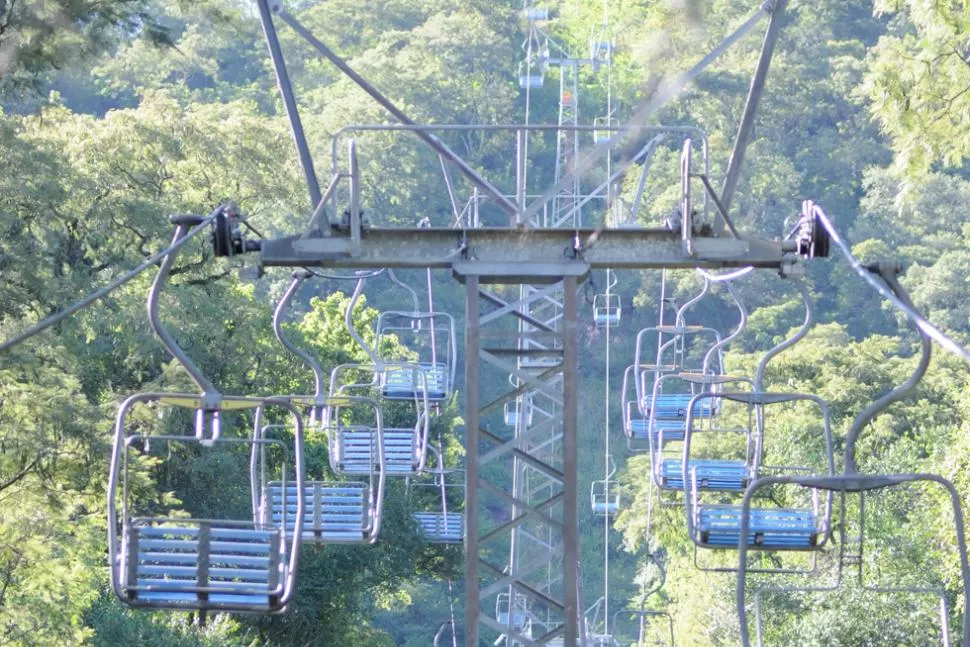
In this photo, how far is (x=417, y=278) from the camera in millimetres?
53750

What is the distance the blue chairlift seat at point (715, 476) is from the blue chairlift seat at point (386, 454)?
171cm

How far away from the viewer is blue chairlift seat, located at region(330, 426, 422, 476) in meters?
14.0

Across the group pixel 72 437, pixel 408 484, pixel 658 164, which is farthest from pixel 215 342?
pixel 658 164

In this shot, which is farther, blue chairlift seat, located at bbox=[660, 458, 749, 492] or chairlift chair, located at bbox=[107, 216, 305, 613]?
blue chairlift seat, located at bbox=[660, 458, 749, 492]

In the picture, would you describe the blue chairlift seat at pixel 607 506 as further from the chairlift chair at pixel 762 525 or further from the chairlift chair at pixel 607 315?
the chairlift chair at pixel 762 525

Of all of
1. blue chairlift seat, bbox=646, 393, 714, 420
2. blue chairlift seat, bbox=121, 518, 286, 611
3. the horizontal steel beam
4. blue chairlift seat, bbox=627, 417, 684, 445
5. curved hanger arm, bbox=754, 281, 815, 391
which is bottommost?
blue chairlift seat, bbox=121, 518, 286, 611

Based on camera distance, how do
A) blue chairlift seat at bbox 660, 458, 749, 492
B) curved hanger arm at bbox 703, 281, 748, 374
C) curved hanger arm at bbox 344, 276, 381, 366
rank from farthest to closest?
curved hanger arm at bbox 344, 276, 381, 366 < blue chairlift seat at bbox 660, 458, 749, 492 < curved hanger arm at bbox 703, 281, 748, 374

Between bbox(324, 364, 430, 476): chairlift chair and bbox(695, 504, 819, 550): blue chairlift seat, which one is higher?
bbox(324, 364, 430, 476): chairlift chair

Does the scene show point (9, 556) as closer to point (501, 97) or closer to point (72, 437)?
point (72, 437)

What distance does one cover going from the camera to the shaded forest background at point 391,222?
18.0 metres

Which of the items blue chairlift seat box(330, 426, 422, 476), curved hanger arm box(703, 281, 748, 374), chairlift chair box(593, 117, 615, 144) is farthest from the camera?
blue chairlift seat box(330, 426, 422, 476)

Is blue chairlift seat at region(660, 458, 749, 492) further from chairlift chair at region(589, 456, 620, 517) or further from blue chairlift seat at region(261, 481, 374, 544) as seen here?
chairlift chair at region(589, 456, 620, 517)

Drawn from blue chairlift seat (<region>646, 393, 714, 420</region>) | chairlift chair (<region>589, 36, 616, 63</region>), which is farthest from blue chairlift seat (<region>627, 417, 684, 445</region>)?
chairlift chair (<region>589, 36, 616, 63</region>)

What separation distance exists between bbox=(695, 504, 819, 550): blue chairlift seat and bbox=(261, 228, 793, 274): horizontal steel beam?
4.46ft
